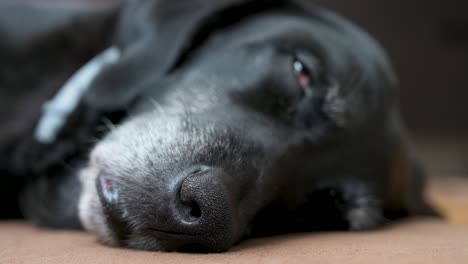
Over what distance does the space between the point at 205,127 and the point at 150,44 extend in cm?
60

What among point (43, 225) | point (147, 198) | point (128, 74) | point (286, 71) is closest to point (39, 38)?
point (128, 74)

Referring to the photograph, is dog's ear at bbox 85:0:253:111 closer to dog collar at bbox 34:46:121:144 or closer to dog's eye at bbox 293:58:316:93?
dog collar at bbox 34:46:121:144

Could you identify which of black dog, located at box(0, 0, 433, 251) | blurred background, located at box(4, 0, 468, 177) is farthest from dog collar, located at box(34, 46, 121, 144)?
blurred background, located at box(4, 0, 468, 177)

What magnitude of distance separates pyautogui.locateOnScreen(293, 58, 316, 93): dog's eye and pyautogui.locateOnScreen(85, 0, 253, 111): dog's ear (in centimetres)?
40

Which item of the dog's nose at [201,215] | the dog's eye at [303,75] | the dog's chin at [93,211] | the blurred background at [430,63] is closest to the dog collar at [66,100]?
Result: the dog's chin at [93,211]

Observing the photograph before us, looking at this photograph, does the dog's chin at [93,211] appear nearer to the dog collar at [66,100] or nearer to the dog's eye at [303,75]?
the dog collar at [66,100]

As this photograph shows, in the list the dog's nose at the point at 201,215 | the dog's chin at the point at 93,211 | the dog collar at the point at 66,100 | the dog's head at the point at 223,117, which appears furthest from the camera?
the dog collar at the point at 66,100

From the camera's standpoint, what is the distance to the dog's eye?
2039 mm

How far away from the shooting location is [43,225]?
213cm

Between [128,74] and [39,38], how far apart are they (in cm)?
66

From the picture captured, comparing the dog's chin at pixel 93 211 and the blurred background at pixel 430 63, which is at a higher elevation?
the blurred background at pixel 430 63

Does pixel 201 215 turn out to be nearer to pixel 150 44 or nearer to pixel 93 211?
pixel 93 211

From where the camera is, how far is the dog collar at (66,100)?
2280 millimetres

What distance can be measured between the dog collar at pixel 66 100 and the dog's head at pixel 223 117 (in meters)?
0.11
